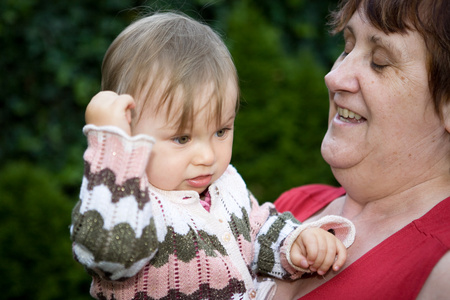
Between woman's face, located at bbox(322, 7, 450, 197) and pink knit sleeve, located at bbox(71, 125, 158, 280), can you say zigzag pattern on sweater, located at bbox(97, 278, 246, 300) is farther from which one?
woman's face, located at bbox(322, 7, 450, 197)

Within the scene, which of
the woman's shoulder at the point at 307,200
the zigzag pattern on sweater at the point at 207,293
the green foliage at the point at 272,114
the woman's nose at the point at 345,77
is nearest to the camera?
the zigzag pattern on sweater at the point at 207,293

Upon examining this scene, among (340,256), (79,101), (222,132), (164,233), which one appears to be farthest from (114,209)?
(79,101)

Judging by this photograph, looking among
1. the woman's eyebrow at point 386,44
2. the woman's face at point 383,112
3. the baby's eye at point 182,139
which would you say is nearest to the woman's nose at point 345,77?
the woman's face at point 383,112

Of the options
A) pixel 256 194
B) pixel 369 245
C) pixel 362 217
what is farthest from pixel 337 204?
pixel 256 194

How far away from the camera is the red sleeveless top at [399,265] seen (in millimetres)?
1810

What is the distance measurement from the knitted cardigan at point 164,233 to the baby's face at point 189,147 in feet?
0.19

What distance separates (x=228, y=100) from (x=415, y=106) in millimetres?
724

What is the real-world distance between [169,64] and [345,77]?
2.56ft

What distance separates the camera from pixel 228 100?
1.86 metres

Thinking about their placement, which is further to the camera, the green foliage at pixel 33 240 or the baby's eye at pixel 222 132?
the green foliage at pixel 33 240

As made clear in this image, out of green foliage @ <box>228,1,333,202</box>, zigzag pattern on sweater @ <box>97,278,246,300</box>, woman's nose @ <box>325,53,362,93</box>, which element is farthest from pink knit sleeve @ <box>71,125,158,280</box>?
green foliage @ <box>228,1,333,202</box>

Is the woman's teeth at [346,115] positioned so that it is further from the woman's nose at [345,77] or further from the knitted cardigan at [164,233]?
the knitted cardigan at [164,233]

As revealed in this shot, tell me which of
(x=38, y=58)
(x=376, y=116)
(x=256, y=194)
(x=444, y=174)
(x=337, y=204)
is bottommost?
(x=256, y=194)

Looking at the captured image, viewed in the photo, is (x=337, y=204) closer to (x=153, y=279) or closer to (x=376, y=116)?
(x=376, y=116)
